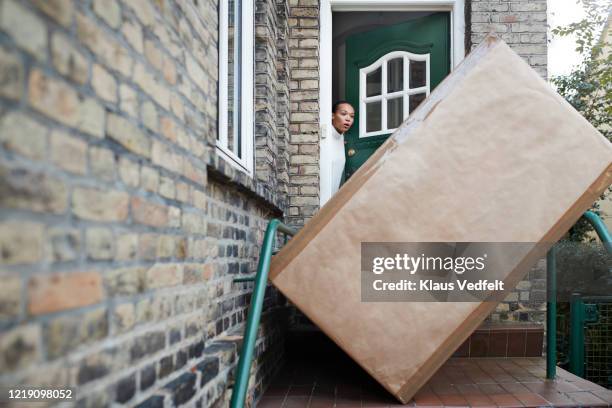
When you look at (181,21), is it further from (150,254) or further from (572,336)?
(572,336)

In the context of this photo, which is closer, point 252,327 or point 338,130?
point 252,327

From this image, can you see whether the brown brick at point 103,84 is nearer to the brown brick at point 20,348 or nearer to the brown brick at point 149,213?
the brown brick at point 149,213

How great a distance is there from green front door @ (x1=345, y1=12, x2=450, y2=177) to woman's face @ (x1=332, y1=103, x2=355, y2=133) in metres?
0.22

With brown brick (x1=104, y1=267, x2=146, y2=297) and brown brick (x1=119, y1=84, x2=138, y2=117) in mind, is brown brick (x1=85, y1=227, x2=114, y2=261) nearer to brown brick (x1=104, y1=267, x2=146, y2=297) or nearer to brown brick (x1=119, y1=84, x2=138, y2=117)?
brown brick (x1=104, y1=267, x2=146, y2=297)

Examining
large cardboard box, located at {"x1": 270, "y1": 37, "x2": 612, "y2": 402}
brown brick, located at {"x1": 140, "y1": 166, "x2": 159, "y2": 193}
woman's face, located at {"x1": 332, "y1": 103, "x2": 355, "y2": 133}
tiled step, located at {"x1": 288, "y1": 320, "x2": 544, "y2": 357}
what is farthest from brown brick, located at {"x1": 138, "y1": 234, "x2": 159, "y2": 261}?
woman's face, located at {"x1": 332, "y1": 103, "x2": 355, "y2": 133}

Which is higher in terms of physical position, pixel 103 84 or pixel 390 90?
pixel 390 90

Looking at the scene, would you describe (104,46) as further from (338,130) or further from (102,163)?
(338,130)

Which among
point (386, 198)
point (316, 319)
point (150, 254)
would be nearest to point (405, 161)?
point (386, 198)

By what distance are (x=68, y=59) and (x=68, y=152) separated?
148 millimetres

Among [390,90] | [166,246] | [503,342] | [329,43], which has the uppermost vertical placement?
[329,43]

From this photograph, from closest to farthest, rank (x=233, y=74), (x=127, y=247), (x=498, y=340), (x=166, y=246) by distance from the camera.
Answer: (x=127, y=247), (x=166, y=246), (x=233, y=74), (x=498, y=340)

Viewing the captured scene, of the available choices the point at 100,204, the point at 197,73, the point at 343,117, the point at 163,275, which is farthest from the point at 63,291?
the point at 343,117

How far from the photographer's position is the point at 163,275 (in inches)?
46.9

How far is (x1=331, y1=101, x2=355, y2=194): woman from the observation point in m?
3.72
